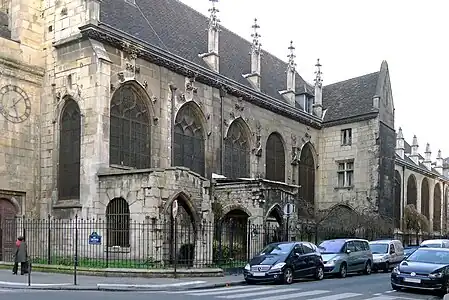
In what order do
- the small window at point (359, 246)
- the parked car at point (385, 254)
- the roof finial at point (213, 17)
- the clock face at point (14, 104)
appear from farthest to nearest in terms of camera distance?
the roof finial at point (213, 17) < the parked car at point (385, 254) < the clock face at point (14, 104) < the small window at point (359, 246)

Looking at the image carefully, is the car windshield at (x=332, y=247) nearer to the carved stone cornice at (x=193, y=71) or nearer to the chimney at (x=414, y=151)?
the carved stone cornice at (x=193, y=71)

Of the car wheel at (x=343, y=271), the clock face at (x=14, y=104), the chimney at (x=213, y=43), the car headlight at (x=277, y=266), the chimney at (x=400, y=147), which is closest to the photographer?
the car headlight at (x=277, y=266)

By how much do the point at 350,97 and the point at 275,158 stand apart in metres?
10.00

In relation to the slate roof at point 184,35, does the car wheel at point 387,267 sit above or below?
below

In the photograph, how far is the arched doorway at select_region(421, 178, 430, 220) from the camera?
190ft

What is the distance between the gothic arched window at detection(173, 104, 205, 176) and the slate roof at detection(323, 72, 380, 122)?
609 inches

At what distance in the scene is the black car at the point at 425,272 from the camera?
650 inches

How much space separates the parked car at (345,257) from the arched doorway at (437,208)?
3840 centimetres

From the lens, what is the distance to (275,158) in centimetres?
3947

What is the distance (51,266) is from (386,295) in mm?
11826

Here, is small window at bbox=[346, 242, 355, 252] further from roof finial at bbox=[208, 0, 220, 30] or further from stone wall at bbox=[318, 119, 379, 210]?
stone wall at bbox=[318, 119, 379, 210]

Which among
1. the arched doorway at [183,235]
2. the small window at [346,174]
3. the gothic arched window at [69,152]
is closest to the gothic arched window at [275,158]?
the small window at [346,174]

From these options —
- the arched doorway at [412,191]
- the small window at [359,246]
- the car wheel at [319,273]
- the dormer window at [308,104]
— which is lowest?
the car wheel at [319,273]

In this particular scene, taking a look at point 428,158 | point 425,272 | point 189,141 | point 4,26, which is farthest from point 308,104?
point 425,272
